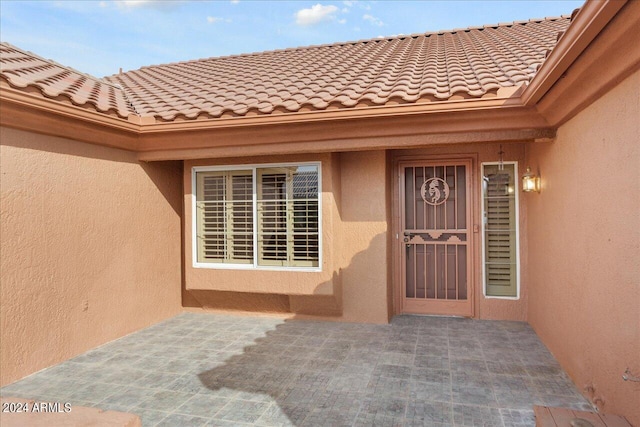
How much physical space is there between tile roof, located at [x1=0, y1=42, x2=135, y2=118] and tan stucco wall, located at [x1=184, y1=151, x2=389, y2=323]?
177 centimetres

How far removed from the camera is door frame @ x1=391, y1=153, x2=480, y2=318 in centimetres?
713

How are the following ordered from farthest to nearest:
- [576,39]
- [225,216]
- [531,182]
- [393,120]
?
[225,216]
[531,182]
[393,120]
[576,39]

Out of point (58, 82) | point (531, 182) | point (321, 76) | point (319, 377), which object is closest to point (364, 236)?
point (531, 182)

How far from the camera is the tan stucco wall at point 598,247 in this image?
314cm

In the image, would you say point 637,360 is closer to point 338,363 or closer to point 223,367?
point 338,363

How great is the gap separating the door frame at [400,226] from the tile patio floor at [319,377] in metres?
0.82

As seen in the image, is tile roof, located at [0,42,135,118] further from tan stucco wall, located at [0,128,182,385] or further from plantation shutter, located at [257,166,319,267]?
plantation shutter, located at [257,166,319,267]

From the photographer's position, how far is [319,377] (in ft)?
15.4

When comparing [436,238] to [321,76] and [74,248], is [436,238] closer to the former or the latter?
[321,76]

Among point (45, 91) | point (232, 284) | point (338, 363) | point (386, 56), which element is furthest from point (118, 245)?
point (386, 56)

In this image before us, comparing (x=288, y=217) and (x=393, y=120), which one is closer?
(x=393, y=120)

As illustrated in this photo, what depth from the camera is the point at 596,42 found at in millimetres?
3104

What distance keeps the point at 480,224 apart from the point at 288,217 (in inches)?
136

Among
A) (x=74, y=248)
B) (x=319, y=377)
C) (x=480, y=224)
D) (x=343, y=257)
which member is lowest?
(x=319, y=377)
